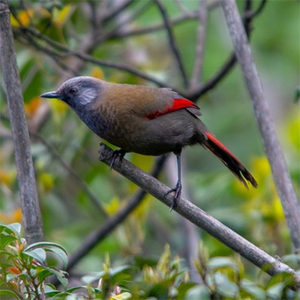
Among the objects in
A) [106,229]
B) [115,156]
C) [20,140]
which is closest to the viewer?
[20,140]

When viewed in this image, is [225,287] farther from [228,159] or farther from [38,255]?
[228,159]

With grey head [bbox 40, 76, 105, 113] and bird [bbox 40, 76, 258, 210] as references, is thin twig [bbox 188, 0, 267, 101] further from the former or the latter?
grey head [bbox 40, 76, 105, 113]

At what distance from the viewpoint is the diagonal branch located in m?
2.57

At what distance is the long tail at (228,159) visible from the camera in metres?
3.90

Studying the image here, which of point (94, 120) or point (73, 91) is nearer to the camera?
point (94, 120)

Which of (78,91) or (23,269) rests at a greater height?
(78,91)

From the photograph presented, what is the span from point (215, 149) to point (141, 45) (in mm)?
2985

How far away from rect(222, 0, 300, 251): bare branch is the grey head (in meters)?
0.87

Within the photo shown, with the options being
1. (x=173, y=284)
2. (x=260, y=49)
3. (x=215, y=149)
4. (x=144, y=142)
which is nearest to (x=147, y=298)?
(x=173, y=284)

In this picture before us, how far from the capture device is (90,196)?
200 inches

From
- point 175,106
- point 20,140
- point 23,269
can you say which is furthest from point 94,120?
point 23,269

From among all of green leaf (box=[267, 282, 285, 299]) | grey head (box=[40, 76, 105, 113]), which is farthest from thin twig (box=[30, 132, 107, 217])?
green leaf (box=[267, 282, 285, 299])

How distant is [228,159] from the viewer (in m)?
3.98

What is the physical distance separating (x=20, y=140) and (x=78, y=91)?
138 centimetres
